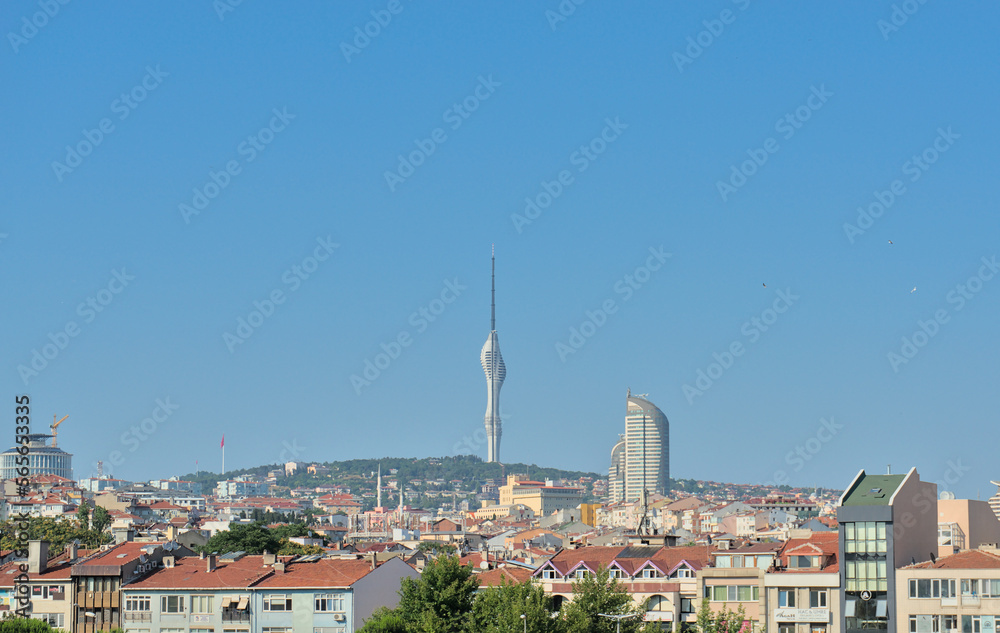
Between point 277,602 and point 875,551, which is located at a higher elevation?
point 875,551

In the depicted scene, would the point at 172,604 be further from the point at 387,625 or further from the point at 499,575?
the point at 499,575

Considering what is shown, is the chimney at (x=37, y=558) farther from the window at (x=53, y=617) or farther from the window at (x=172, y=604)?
the window at (x=172, y=604)

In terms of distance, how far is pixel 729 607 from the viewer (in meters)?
56.6

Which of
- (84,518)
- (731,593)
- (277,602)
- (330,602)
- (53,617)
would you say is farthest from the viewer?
(84,518)

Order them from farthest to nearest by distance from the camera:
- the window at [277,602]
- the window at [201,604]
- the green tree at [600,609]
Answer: the window at [201,604], the window at [277,602], the green tree at [600,609]

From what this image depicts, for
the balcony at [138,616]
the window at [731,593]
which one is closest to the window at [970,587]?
the window at [731,593]

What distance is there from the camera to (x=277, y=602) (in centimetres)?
6088

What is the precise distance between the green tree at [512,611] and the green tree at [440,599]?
28.5 inches

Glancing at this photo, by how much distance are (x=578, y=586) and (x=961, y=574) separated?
13877 millimetres

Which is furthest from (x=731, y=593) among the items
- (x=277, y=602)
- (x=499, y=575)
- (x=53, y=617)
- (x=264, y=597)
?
(x=53, y=617)

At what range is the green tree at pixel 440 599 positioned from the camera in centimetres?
5372

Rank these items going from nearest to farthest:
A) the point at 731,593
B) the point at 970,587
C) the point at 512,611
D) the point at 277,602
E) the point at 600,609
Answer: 1. the point at 512,611
2. the point at 970,587
3. the point at 600,609
4. the point at 731,593
5. the point at 277,602

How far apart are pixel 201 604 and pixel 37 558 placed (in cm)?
955

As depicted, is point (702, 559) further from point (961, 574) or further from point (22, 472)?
point (22, 472)
